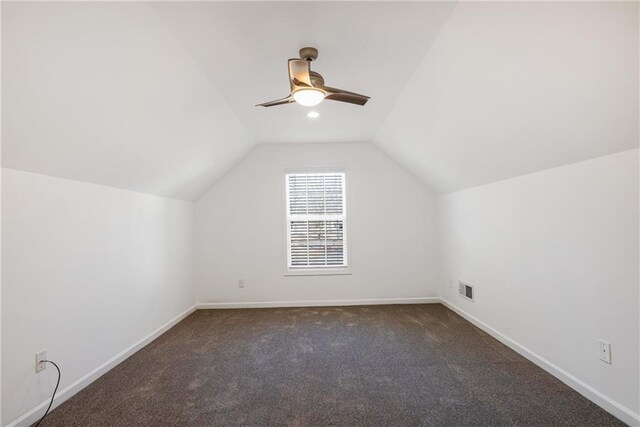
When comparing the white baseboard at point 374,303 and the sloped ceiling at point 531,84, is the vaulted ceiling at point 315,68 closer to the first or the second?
the sloped ceiling at point 531,84

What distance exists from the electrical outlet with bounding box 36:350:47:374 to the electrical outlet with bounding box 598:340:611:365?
371 centimetres

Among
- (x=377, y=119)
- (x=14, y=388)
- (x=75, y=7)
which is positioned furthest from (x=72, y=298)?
(x=377, y=119)

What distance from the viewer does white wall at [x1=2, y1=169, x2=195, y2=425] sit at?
192cm

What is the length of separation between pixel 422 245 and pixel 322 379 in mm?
2833

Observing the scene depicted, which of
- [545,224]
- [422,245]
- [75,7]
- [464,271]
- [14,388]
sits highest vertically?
[75,7]

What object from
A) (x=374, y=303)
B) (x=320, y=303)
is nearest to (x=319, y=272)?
(x=320, y=303)

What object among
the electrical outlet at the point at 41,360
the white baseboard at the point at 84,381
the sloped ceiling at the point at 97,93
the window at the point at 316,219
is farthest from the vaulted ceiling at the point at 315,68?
the window at the point at 316,219

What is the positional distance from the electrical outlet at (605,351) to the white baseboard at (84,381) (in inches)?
146

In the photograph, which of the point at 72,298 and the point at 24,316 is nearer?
the point at 24,316

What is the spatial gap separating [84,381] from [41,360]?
1.59 feet

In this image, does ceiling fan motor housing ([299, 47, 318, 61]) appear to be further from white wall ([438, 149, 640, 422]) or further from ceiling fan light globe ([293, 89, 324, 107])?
white wall ([438, 149, 640, 422])

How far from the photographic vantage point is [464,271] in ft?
13.0

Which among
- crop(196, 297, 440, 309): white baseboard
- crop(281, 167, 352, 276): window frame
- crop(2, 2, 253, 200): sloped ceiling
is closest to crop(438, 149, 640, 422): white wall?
crop(196, 297, 440, 309): white baseboard

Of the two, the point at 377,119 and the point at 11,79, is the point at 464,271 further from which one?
the point at 11,79
